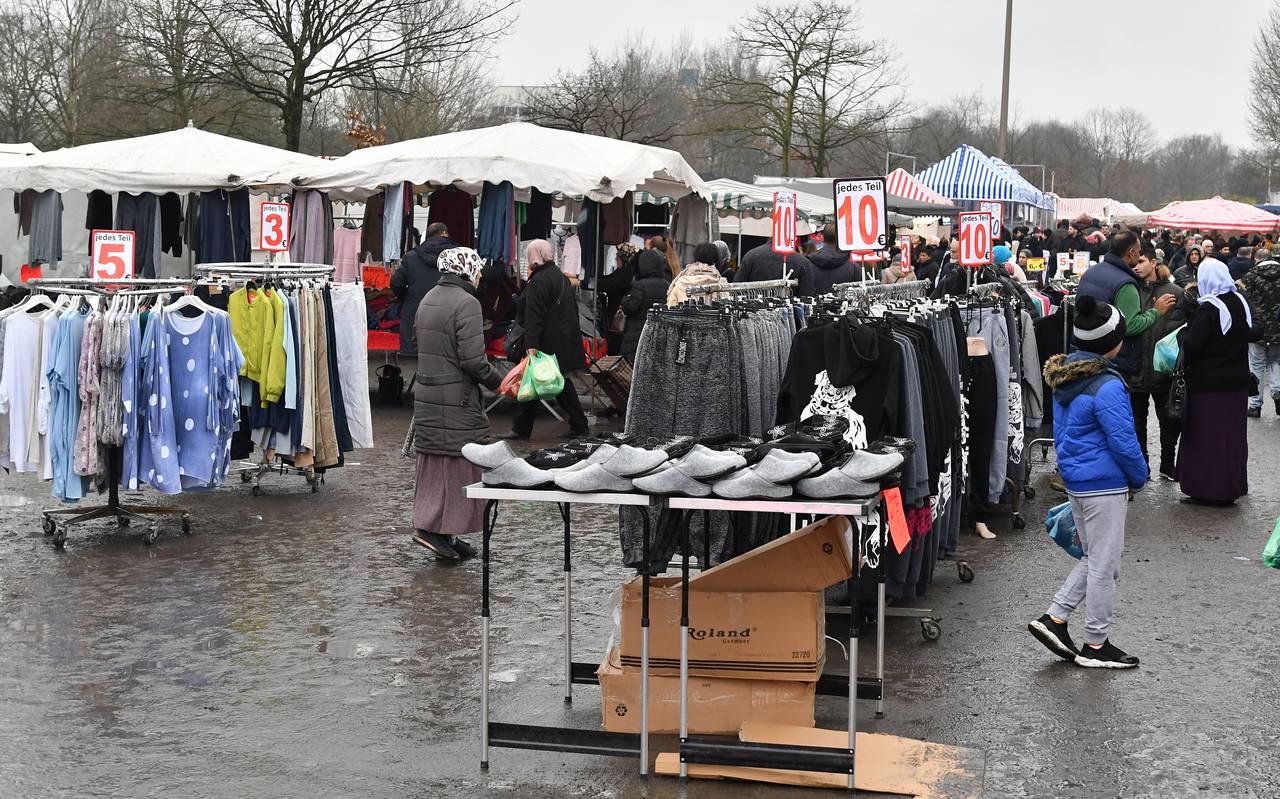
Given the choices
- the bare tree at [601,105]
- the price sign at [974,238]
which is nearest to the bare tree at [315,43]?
the bare tree at [601,105]

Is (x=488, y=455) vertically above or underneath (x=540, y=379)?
underneath

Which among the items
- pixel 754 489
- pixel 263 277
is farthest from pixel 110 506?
pixel 754 489

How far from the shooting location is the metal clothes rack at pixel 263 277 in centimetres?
1032

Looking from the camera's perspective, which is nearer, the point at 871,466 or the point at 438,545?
the point at 871,466

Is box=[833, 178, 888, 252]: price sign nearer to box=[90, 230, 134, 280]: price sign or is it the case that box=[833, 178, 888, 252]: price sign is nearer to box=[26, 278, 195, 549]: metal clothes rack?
box=[26, 278, 195, 549]: metal clothes rack

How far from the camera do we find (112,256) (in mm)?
9219

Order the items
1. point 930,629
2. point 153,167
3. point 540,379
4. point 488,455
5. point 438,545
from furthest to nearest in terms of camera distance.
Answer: point 153,167, point 438,545, point 540,379, point 930,629, point 488,455

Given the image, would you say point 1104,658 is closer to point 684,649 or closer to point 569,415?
point 684,649

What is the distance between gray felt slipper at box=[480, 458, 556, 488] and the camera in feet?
16.4

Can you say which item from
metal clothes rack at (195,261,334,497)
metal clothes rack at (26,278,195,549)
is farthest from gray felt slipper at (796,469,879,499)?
metal clothes rack at (195,261,334,497)

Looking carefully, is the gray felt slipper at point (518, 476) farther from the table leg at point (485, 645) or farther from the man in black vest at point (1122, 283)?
the man in black vest at point (1122, 283)

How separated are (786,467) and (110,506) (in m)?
5.95

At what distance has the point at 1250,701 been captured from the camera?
6168mm

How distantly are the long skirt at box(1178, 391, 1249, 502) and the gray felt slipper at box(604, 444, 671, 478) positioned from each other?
7.35 meters
